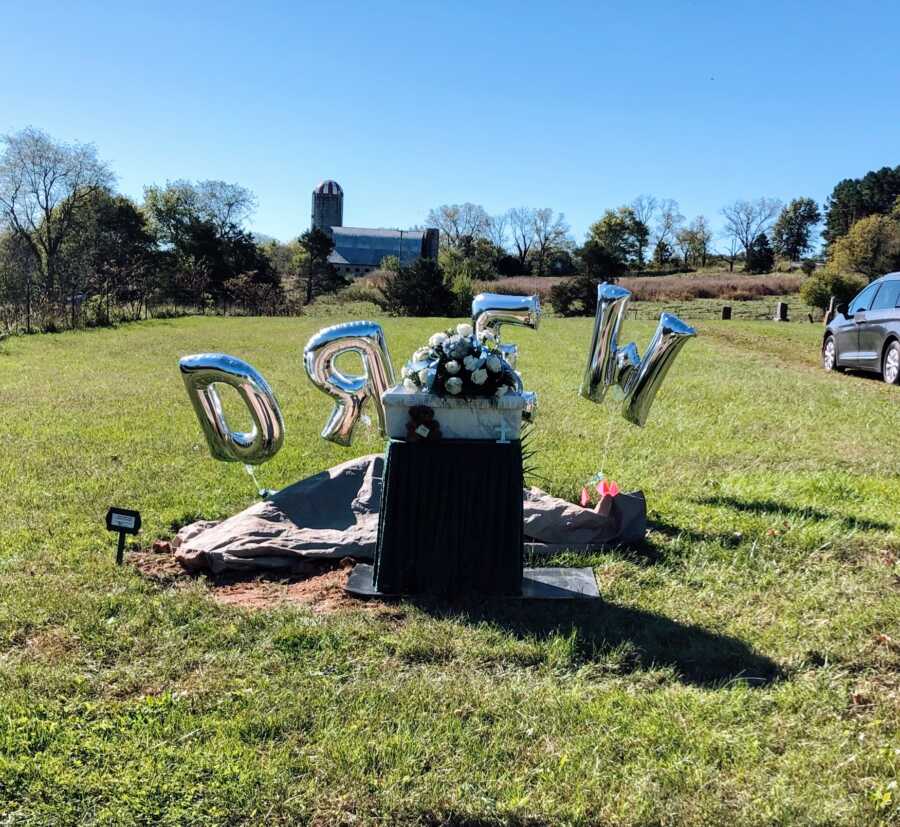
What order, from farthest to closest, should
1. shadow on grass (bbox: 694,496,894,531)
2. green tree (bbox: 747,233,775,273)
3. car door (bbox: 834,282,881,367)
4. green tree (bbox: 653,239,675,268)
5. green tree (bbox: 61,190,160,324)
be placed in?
green tree (bbox: 653,239,675,268), green tree (bbox: 747,233,775,273), green tree (bbox: 61,190,160,324), car door (bbox: 834,282,881,367), shadow on grass (bbox: 694,496,894,531)

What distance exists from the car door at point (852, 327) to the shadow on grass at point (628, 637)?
11.9m

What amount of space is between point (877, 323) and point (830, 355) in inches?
83.4

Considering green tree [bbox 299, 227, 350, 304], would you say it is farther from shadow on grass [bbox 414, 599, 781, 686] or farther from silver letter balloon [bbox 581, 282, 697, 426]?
shadow on grass [bbox 414, 599, 781, 686]

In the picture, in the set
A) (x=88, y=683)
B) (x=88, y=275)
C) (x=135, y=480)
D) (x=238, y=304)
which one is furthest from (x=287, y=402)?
(x=238, y=304)

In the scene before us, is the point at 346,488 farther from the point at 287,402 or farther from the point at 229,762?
the point at 287,402

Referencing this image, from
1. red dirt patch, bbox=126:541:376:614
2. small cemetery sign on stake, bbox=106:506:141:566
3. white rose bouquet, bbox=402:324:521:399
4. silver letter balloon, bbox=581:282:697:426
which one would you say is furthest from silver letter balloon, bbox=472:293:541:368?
small cemetery sign on stake, bbox=106:506:141:566

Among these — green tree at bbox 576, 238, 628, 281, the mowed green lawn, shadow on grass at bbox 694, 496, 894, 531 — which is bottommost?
the mowed green lawn

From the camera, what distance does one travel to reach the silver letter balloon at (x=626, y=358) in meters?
5.73

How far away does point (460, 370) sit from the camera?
4.51 meters

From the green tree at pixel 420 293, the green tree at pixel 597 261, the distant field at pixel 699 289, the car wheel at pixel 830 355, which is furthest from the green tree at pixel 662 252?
the car wheel at pixel 830 355

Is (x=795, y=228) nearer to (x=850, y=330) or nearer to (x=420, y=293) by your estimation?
(x=420, y=293)

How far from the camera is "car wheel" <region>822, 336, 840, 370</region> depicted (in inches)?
620

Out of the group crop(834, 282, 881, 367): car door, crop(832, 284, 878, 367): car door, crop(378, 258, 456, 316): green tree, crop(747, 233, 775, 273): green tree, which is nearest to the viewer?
crop(834, 282, 881, 367): car door

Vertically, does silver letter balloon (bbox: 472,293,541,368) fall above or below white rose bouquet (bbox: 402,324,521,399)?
above
